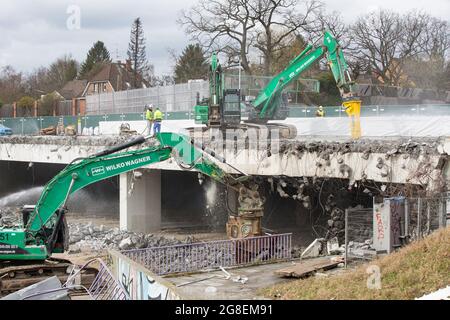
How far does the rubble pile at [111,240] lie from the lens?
23969 millimetres

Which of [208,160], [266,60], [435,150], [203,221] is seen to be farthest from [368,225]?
[266,60]

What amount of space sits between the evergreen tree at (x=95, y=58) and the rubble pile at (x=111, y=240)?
48.5m

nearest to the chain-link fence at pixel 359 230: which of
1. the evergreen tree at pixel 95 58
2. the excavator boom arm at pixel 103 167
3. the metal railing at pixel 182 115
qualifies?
the excavator boom arm at pixel 103 167

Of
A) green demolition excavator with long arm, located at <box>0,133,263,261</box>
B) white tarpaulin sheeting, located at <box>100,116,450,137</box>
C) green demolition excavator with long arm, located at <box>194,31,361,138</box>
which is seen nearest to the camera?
green demolition excavator with long arm, located at <box>0,133,263,261</box>

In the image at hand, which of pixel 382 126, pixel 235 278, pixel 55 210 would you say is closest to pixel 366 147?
pixel 235 278

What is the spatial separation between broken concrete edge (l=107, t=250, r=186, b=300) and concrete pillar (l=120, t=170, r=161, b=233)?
15213mm

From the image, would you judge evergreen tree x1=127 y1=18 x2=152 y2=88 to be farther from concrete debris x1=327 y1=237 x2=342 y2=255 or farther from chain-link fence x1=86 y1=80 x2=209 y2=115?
concrete debris x1=327 y1=237 x2=342 y2=255

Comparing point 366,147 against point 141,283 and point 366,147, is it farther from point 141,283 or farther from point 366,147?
point 141,283

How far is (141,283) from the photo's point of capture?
35.0 ft

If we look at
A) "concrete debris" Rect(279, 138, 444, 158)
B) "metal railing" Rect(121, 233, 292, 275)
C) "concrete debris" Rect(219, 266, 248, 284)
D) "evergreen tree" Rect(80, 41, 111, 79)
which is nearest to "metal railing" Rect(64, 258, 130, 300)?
"metal railing" Rect(121, 233, 292, 275)

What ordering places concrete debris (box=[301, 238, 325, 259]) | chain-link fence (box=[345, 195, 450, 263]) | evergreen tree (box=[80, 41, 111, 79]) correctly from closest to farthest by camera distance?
chain-link fence (box=[345, 195, 450, 263])
concrete debris (box=[301, 238, 325, 259])
evergreen tree (box=[80, 41, 111, 79])

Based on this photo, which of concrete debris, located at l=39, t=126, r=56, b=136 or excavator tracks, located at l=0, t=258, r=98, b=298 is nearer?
excavator tracks, located at l=0, t=258, r=98, b=298

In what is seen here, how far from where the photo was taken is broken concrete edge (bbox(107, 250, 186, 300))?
31.7ft
